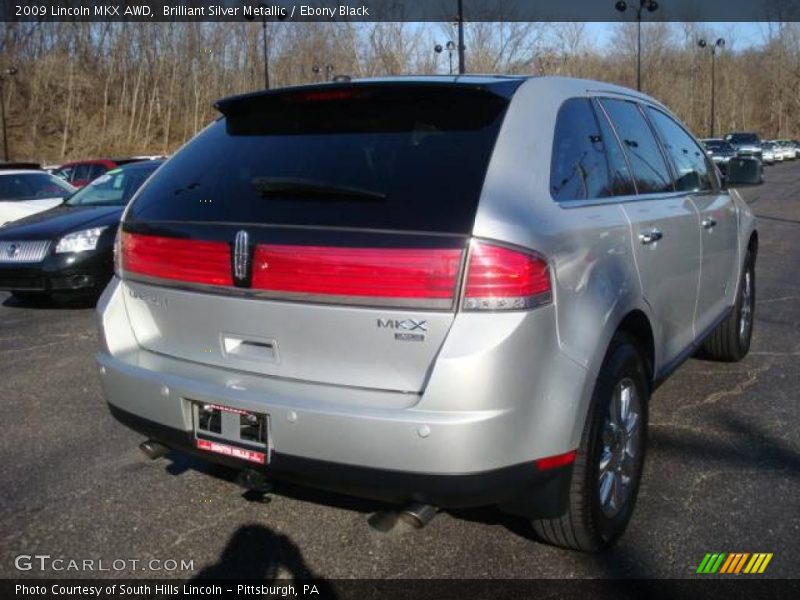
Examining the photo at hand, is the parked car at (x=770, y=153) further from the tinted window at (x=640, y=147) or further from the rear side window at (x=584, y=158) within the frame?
the rear side window at (x=584, y=158)

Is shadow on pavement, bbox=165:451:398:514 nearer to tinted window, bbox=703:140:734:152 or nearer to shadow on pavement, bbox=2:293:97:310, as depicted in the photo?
shadow on pavement, bbox=2:293:97:310

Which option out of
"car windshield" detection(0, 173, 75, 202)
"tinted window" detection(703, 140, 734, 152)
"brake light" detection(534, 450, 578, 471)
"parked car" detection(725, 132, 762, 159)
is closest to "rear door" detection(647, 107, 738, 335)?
"brake light" detection(534, 450, 578, 471)

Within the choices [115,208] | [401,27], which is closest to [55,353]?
[115,208]

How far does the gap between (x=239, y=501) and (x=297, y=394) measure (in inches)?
44.8

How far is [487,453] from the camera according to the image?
8.03 ft

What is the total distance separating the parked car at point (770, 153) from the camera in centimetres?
4981

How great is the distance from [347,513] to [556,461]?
3.75 ft

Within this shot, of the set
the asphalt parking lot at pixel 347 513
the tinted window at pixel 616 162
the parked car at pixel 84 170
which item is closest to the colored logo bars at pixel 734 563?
the asphalt parking lot at pixel 347 513

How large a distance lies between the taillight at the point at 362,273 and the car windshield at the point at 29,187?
9991 millimetres

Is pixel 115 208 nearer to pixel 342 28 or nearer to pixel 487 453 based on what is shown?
pixel 487 453

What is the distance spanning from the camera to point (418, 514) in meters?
2.53

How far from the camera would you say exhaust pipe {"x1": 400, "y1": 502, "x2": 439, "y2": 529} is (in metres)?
2.53

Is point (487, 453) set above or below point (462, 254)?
below

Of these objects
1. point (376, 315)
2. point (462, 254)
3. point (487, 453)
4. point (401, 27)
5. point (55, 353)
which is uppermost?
point (401, 27)
